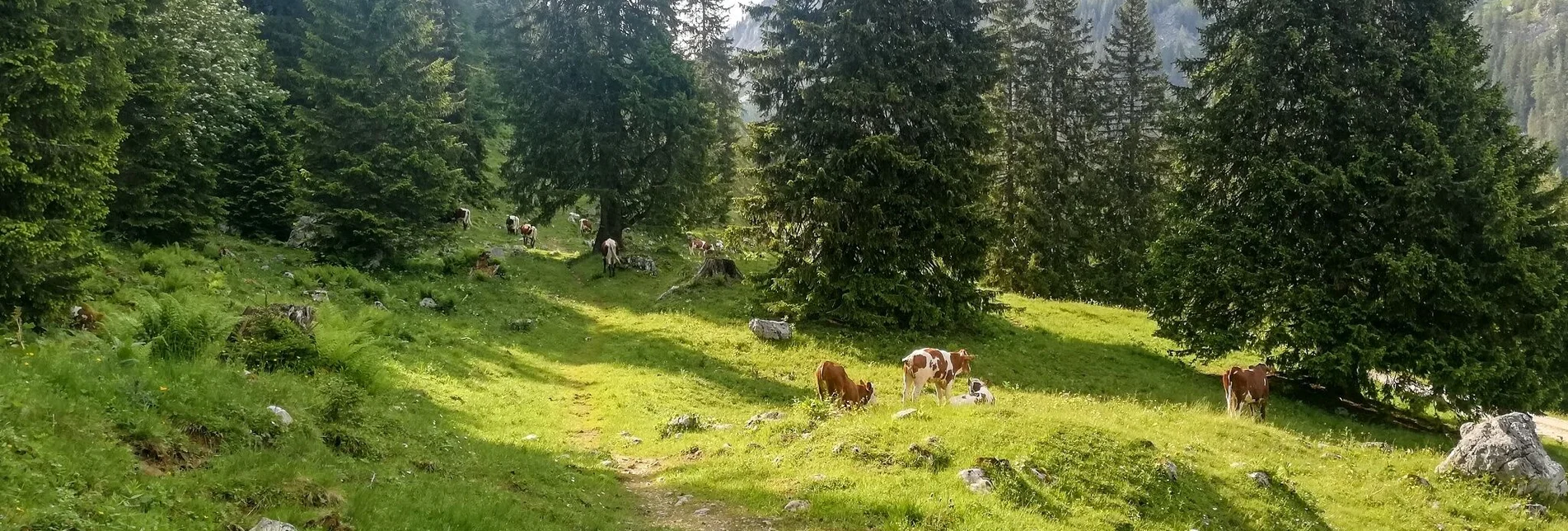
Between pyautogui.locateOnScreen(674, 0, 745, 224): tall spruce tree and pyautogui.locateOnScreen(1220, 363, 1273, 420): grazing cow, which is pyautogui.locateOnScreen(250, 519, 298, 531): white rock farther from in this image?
pyautogui.locateOnScreen(674, 0, 745, 224): tall spruce tree

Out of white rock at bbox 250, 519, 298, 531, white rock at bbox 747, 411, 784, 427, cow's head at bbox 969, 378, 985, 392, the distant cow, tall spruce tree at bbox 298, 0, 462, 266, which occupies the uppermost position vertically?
tall spruce tree at bbox 298, 0, 462, 266

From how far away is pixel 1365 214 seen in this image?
1980 cm

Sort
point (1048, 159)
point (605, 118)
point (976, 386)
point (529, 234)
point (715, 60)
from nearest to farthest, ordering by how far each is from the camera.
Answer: point (976, 386) < point (605, 118) < point (529, 234) < point (1048, 159) < point (715, 60)

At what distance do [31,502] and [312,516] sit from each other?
1.79 m

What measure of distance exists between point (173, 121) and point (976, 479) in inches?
851

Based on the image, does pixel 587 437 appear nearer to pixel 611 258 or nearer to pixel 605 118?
pixel 611 258

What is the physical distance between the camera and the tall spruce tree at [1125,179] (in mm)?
36844

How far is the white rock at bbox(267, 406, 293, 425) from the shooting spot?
343 inches

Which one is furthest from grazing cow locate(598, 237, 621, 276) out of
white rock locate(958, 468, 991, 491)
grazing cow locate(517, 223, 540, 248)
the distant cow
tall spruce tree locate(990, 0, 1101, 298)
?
white rock locate(958, 468, 991, 491)

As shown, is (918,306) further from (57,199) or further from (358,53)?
(358,53)

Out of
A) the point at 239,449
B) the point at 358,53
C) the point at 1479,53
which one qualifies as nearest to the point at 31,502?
the point at 239,449

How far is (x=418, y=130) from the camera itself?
24.5 meters

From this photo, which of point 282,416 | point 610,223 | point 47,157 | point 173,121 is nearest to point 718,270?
point 610,223

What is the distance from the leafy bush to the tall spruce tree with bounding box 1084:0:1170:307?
1380 inches
